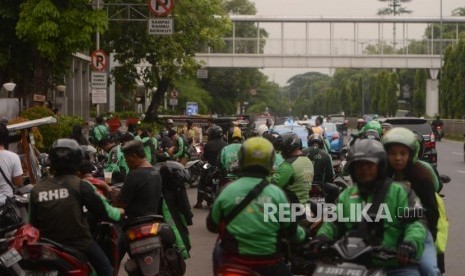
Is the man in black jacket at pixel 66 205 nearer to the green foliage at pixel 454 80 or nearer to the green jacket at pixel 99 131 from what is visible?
the green jacket at pixel 99 131

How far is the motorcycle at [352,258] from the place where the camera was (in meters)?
6.21

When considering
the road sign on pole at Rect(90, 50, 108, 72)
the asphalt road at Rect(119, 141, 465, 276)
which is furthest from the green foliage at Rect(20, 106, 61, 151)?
the road sign on pole at Rect(90, 50, 108, 72)

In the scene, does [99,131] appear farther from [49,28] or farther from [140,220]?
[140,220]

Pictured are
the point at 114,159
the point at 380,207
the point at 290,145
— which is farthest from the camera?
the point at 114,159

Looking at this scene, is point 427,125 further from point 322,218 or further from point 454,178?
point 322,218

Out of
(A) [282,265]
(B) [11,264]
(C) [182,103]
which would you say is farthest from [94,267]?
(C) [182,103]

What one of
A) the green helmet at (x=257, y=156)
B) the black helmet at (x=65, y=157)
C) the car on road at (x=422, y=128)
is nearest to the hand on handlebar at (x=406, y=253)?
the green helmet at (x=257, y=156)

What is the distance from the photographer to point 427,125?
29531mm

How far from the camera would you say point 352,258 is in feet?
20.5

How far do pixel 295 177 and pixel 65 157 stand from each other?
4.32 meters

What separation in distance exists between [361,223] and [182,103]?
65.9 metres

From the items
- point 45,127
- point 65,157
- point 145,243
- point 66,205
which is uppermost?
point 65,157

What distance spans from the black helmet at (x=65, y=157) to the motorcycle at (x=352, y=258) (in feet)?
7.96

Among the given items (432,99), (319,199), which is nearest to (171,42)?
(319,199)
